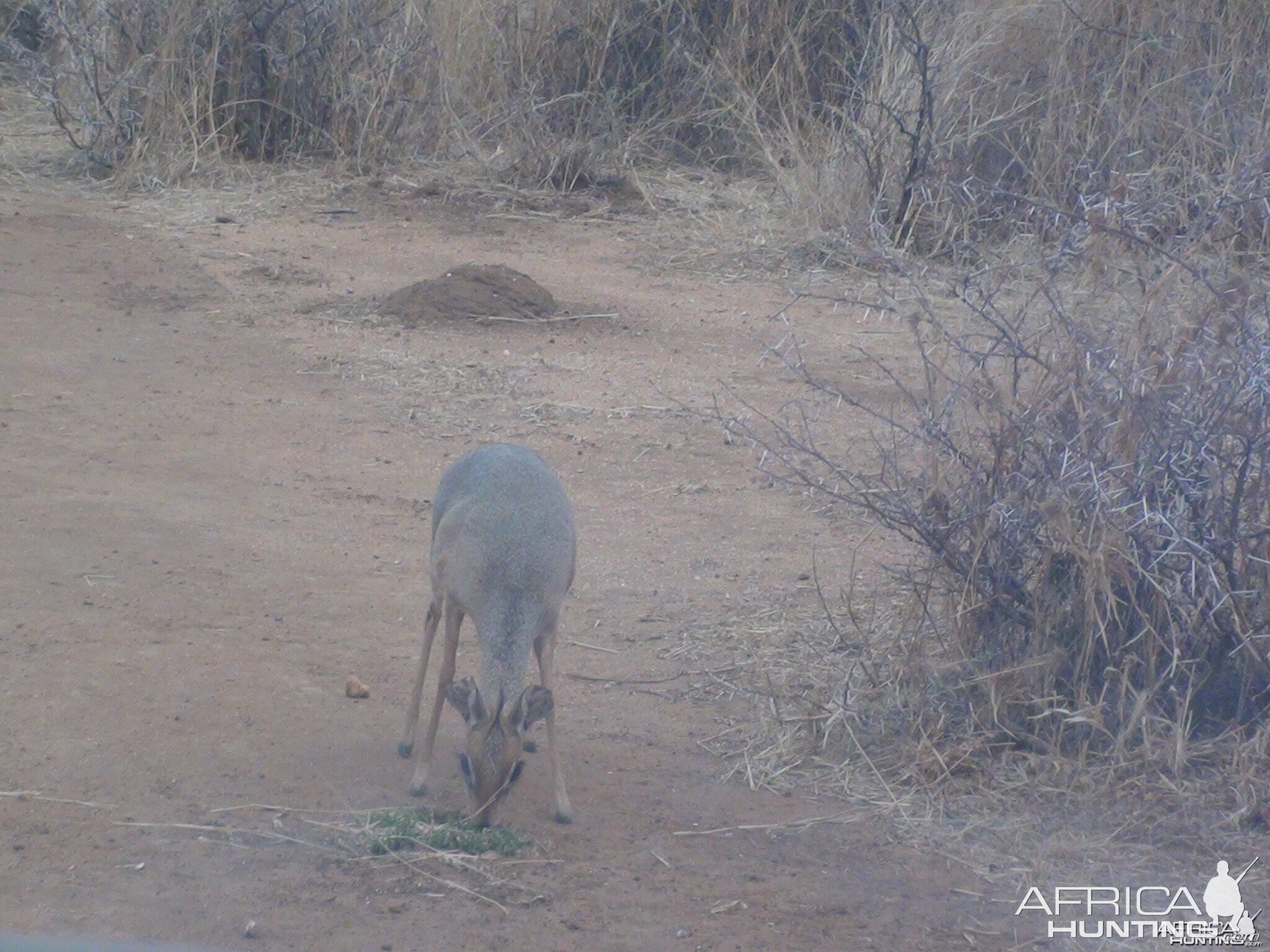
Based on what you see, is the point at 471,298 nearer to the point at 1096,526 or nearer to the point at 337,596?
the point at 337,596

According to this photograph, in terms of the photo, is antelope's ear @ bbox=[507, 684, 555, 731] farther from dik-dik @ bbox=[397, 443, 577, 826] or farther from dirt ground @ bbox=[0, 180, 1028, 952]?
dirt ground @ bbox=[0, 180, 1028, 952]

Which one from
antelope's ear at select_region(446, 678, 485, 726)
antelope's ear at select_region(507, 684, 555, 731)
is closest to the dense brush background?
antelope's ear at select_region(507, 684, 555, 731)

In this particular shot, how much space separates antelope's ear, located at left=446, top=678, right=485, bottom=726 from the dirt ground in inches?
16.2

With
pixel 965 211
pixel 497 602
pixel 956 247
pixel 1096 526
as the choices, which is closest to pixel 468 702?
pixel 497 602

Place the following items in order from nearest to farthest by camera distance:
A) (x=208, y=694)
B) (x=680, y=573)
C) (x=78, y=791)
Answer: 1. (x=78, y=791)
2. (x=208, y=694)
3. (x=680, y=573)

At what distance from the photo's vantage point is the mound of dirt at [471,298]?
9023mm

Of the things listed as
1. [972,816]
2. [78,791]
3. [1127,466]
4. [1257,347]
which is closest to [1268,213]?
[1257,347]

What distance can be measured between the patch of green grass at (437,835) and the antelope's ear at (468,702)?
1.04 feet

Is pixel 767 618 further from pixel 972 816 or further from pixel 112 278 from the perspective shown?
pixel 112 278

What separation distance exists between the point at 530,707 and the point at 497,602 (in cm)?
36

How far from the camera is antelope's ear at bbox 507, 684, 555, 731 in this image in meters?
3.88

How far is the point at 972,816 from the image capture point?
169 inches

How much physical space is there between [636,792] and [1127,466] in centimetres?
176
